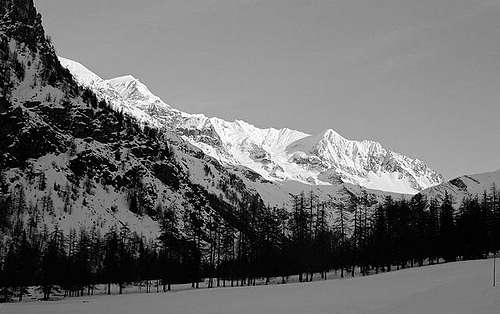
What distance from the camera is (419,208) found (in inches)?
3777

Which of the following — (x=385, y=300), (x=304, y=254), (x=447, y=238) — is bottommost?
(x=385, y=300)

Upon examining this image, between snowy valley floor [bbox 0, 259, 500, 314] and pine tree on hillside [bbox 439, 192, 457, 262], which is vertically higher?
pine tree on hillside [bbox 439, 192, 457, 262]

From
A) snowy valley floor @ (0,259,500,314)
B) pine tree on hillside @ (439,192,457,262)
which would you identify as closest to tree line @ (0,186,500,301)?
pine tree on hillside @ (439,192,457,262)

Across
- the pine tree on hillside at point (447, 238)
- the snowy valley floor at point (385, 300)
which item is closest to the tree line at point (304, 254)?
the pine tree on hillside at point (447, 238)

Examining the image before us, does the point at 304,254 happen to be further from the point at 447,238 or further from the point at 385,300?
the point at 385,300

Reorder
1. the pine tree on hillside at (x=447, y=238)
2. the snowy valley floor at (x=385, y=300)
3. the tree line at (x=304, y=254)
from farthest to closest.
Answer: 1. the pine tree on hillside at (x=447, y=238)
2. the tree line at (x=304, y=254)
3. the snowy valley floor at (x=385, y=300)

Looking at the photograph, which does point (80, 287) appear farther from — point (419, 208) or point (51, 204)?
point (51, 204)

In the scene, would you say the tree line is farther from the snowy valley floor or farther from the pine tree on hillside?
the snowy valley floor

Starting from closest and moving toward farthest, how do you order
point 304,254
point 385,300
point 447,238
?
point 385,300
point 447,238
point 304,254

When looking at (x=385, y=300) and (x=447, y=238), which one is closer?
(x=385, y=300)

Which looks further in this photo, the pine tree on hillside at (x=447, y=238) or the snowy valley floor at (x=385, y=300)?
the pine tree on hillside at (x=447, y=238)

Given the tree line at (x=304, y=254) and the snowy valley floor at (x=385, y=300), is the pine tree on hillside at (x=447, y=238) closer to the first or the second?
the tree line at (x=304, y=254)

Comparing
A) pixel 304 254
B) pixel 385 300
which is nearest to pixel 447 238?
pixel 304 254

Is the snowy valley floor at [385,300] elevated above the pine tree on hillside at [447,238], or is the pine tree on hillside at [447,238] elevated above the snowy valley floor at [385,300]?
the pine tree on hillside at [447,238]
